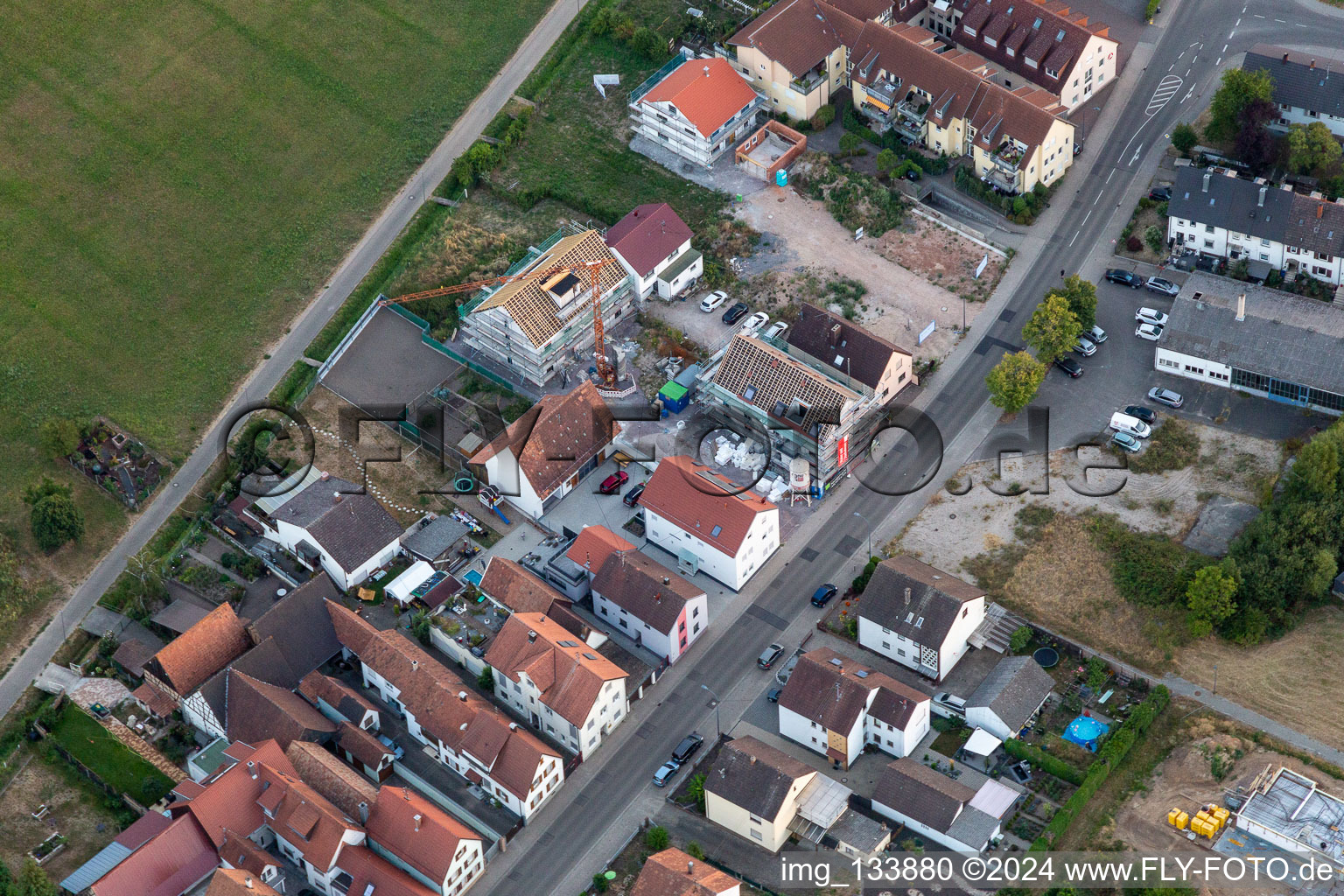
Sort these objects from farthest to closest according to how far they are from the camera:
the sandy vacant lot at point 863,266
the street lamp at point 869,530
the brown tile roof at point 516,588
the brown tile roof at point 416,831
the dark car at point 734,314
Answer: the dark car at point 734,314, the sandy vacant lot at point 863,266, the street lamp at point 869,530, the brown tile roof at point 516,588, the brown tile roof at point 416,831

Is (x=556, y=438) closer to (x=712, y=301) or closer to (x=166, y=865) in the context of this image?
(x=712, y=301)

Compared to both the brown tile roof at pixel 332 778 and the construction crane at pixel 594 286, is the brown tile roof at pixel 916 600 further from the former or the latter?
the brown tile roof at pixel 332 778

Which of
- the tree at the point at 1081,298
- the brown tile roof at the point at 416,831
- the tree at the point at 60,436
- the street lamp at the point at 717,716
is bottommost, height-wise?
the brown tile roof at the point at 416,831

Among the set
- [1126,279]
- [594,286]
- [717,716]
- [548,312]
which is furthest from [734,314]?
[717,716]

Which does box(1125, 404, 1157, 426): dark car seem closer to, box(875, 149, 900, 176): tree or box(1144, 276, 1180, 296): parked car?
box(1144, 276, 1180, 296): parked car

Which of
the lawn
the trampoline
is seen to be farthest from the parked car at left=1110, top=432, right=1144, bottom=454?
the lawn

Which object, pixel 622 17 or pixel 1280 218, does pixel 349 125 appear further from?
pixel 1280 218

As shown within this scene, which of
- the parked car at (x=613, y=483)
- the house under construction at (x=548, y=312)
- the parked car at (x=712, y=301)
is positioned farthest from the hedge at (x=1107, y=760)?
the house under construction at (x=548, y=312)
